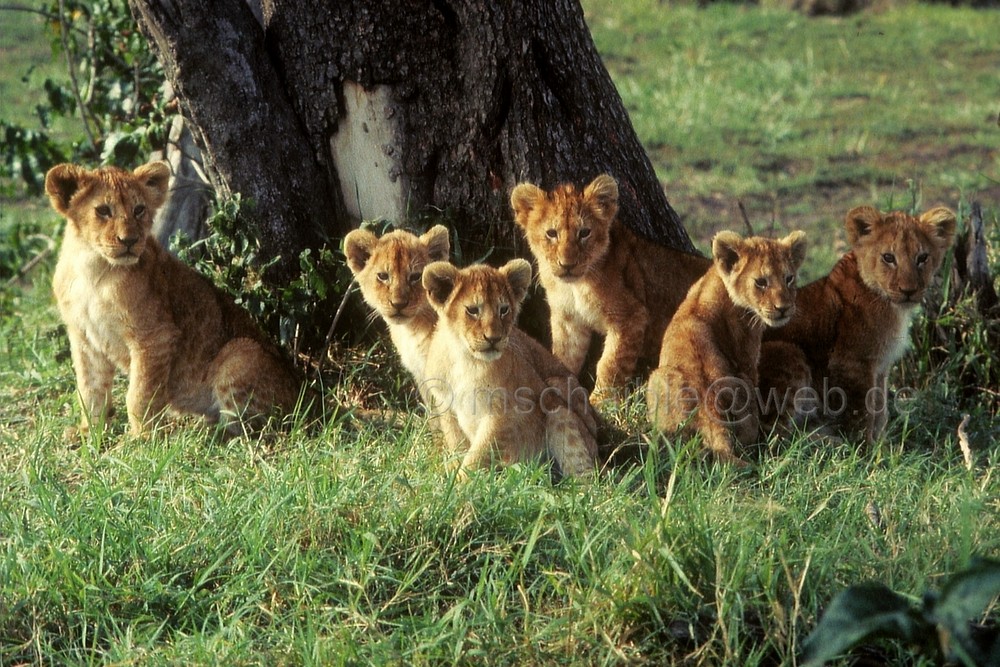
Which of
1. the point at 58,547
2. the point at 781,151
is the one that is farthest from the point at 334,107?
the point at 781,151

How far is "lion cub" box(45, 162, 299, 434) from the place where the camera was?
561cm

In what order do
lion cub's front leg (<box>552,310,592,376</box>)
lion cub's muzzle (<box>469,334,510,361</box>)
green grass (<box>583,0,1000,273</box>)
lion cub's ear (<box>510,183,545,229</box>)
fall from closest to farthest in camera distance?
lion cub's muzzle (<box>469,334,510,361</box>) < lion cub's ear (<box>510,183,545,229</box>) < lion cub's front leg (<box>552,310,592,376</box>) < green grass (<box>583,0,1000,273</box>)

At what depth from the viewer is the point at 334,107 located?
6270 millimetres

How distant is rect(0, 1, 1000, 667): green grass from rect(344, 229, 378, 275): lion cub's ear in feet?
2.41

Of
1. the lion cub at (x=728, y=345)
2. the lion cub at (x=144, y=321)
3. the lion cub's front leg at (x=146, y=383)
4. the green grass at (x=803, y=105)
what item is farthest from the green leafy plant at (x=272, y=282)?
the green grass at (x=803, y=105)

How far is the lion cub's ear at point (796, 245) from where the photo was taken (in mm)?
5590

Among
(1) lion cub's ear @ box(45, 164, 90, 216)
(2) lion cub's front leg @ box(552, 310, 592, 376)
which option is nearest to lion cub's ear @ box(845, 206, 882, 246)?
(2) lion cub's front leg @ box(552, 310, 592, 376)

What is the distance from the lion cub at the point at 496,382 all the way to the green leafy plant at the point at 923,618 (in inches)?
83.2

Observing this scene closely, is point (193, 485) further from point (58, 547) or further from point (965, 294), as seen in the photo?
point (965, 294)

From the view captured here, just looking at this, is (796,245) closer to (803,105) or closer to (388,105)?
(388,105)

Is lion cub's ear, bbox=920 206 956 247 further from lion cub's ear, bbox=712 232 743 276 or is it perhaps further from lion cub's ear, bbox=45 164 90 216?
lion cub's ear, bbox=45 164 90 216

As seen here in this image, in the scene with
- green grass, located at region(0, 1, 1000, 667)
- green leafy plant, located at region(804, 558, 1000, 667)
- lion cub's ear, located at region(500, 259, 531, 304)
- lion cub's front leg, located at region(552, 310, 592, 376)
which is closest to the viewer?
green leafy plant, located at region(804, 558, 1000, 667)

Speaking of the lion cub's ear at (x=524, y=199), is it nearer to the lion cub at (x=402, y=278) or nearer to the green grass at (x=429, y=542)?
the lion cub at (x=402, y=278)

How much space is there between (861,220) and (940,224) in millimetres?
349
